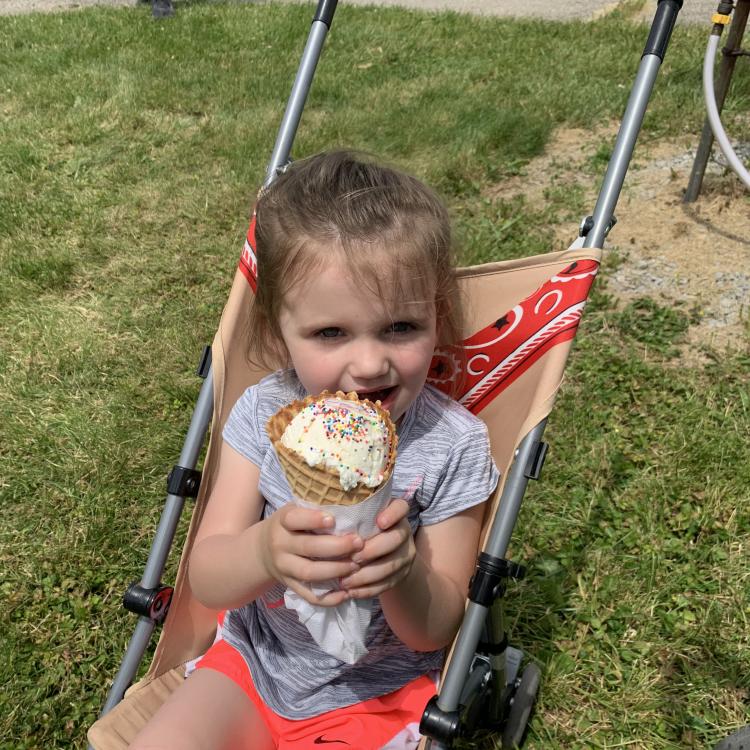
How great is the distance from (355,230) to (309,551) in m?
0.64

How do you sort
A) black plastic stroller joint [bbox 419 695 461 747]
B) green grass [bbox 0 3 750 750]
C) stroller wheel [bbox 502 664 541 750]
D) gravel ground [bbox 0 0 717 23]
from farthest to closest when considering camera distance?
1. gravel ground [bbox 0 0 717 23]
2. green grass [bbox 0 3 750 750]
3. stroller wheel [bbox 502 664 541 750]
4. black plastic stroller joint [bbox 419 695 461 747]

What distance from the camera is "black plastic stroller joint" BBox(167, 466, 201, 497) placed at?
1.93m

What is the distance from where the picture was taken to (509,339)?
76.9 inches

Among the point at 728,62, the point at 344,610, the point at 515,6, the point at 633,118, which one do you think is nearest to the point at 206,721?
the point at 344,610

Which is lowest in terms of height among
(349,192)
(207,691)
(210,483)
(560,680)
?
(207,691)

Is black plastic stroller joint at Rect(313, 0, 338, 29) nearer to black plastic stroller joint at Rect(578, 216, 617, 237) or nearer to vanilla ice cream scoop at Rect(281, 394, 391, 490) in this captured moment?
black plastic stroller joint at Rect(578, 216, 617, 237)

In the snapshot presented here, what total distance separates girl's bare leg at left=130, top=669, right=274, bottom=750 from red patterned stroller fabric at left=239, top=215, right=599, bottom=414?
884 mm

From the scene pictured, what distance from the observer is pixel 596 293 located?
3.69 m

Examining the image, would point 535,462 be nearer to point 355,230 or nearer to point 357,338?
point 357,338

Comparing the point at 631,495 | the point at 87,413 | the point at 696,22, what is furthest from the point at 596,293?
the point at 696,22

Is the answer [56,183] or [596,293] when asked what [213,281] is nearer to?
[56,183]

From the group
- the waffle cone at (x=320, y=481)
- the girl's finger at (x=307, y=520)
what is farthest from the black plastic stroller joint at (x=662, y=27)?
the girl's finger at (x=307, y=520)

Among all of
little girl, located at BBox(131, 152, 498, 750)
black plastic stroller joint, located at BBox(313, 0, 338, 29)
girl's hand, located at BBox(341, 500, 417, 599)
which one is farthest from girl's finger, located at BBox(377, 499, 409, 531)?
black plastic stroller joint, located at BBox(313, 0, 338, 29)

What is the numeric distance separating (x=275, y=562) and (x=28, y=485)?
1.90 metres
